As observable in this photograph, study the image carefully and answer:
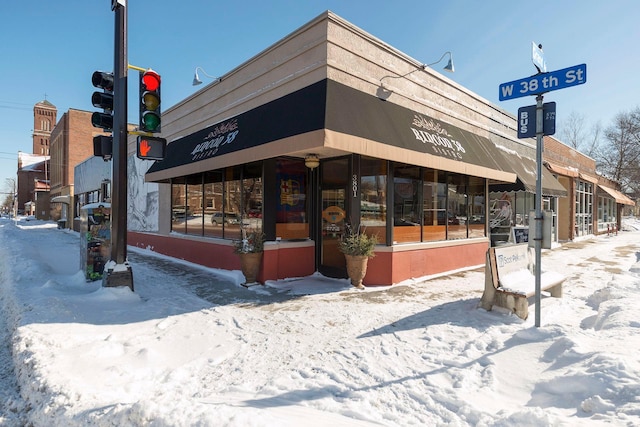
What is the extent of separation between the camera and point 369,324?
5.17m

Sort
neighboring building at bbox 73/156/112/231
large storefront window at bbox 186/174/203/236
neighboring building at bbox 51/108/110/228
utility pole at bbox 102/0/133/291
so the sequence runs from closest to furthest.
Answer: utility pole at bbox 102/0/133/291
large storefront window at bbox 186/174/203/236
neighboring building at bbox 73/156/112/231
neighboring building at bbox 51/108/110/228

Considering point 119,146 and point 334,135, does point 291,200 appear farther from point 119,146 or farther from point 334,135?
point 119,146

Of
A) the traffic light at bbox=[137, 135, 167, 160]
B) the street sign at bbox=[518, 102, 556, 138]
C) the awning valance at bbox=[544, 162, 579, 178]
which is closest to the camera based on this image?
the street sign at bbox=[518, 102, 556, 138]

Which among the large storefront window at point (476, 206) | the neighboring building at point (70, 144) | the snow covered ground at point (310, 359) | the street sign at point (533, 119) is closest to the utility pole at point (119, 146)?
the snow covered ground at point (310, 359)

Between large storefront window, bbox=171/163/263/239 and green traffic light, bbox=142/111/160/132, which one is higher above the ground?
green traffic light, bbox=142/111/160/132

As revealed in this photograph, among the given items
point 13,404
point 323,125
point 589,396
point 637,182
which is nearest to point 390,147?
point 323,125

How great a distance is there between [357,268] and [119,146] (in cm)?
529

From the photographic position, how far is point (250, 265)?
767cm

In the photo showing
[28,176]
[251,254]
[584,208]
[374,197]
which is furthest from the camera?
[28,176]

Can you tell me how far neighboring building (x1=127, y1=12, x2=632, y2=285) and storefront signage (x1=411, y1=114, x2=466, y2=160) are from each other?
0.14 ft

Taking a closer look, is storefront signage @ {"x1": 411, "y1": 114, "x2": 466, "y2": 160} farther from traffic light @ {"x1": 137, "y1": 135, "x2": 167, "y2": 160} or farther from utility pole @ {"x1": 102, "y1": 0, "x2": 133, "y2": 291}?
utility pole @ {"x1": 102, "y1": 0, "x2": 133, "y2": 291}

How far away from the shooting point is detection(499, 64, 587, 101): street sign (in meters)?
4.32

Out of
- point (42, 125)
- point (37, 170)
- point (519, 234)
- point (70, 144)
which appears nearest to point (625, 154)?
point (519, 234)

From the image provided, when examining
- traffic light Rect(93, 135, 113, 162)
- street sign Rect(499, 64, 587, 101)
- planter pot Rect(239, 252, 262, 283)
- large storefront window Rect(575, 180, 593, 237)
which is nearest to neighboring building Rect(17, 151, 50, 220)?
traffic light Rect(93, 135, 113, 162)
